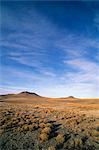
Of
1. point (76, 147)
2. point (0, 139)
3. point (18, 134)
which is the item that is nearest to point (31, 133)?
point (18, 134)

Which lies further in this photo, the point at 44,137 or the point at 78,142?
the point at 44,137

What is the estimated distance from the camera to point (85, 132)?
15961mm

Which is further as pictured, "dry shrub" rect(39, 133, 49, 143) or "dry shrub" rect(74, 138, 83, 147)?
"dry shrub" rect(39, 133, 49, 143)

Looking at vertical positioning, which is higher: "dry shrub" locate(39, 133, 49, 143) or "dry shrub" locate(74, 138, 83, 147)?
"dry shrub" locate(39, 133, 49, 143)

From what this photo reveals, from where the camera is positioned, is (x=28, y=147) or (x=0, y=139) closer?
(x=28, y=147)

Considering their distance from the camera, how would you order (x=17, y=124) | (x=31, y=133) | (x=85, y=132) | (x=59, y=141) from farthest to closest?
(x=17, y=124) → (x=85, y=132) → (x=31, y=133) → (x=59, y=141)

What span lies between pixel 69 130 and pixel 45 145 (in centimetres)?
418

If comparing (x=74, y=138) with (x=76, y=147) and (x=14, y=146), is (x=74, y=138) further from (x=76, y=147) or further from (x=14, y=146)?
(x=14, y=146)

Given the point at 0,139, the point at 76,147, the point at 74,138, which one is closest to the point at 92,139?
the point at 74,138

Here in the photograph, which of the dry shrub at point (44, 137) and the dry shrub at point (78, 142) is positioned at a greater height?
the dry shrub at point (44, 137)

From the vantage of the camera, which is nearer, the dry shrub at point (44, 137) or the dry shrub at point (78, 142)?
Result: the dry shrub at point (78, 142)

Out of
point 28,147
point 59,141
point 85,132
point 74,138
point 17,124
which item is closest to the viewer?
point 28,147

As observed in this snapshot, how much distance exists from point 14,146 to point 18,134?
2.27m

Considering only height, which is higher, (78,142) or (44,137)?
(44,137)
